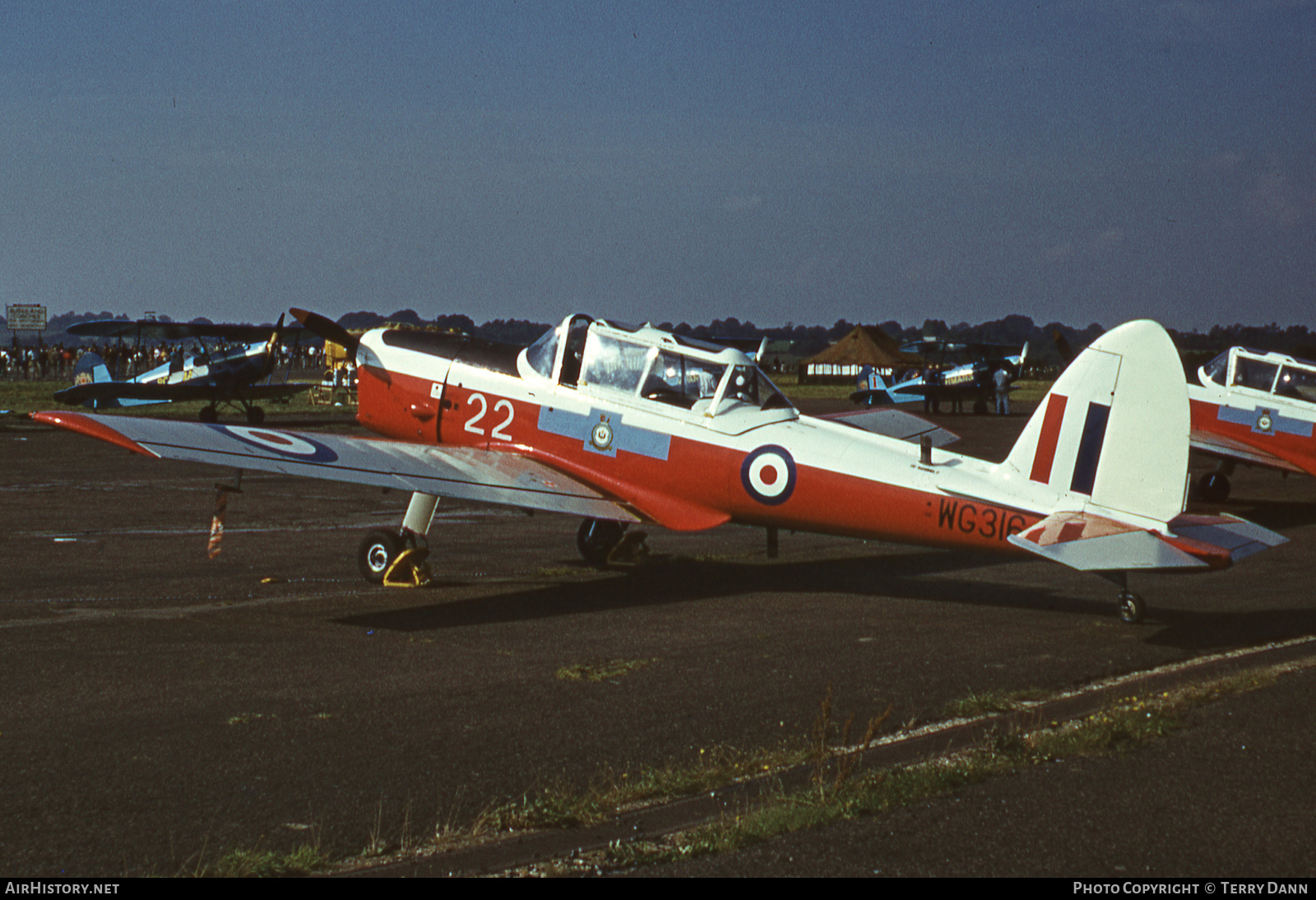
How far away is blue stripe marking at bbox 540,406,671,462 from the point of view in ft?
33.0

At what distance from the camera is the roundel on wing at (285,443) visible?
9.20 meters

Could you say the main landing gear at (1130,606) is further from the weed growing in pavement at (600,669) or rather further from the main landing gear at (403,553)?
the main landing gear at (403,553)

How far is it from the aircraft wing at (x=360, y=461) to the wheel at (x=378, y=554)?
2.66 ft

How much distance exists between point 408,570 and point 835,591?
11.9ft

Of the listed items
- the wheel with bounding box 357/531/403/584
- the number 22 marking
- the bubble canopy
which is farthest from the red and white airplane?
the wheel with bounding box 357/531/403/584

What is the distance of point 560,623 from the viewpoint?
28.7 feet

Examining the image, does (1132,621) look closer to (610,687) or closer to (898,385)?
(610,687)

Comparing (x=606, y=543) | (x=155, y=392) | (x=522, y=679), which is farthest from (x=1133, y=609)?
(x=155, y=392)

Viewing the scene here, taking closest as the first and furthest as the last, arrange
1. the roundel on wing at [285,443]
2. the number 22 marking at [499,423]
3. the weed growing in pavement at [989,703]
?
the weed growing in pavement at [989,703] → the roundel on wing at [285,443] → the number 22 marking at [499,423]

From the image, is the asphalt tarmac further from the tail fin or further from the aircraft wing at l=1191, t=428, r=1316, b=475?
the aircraft wing at l=1191, t=428, r=1316, b=475

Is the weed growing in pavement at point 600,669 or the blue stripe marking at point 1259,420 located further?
the blue stripe marking at point 1259,420

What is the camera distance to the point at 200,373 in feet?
105

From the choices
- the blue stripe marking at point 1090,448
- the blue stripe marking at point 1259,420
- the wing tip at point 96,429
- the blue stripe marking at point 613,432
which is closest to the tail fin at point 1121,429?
the blue stripe marking at point 1090,448

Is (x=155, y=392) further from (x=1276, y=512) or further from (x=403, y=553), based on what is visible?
(x=1276, y=512)
